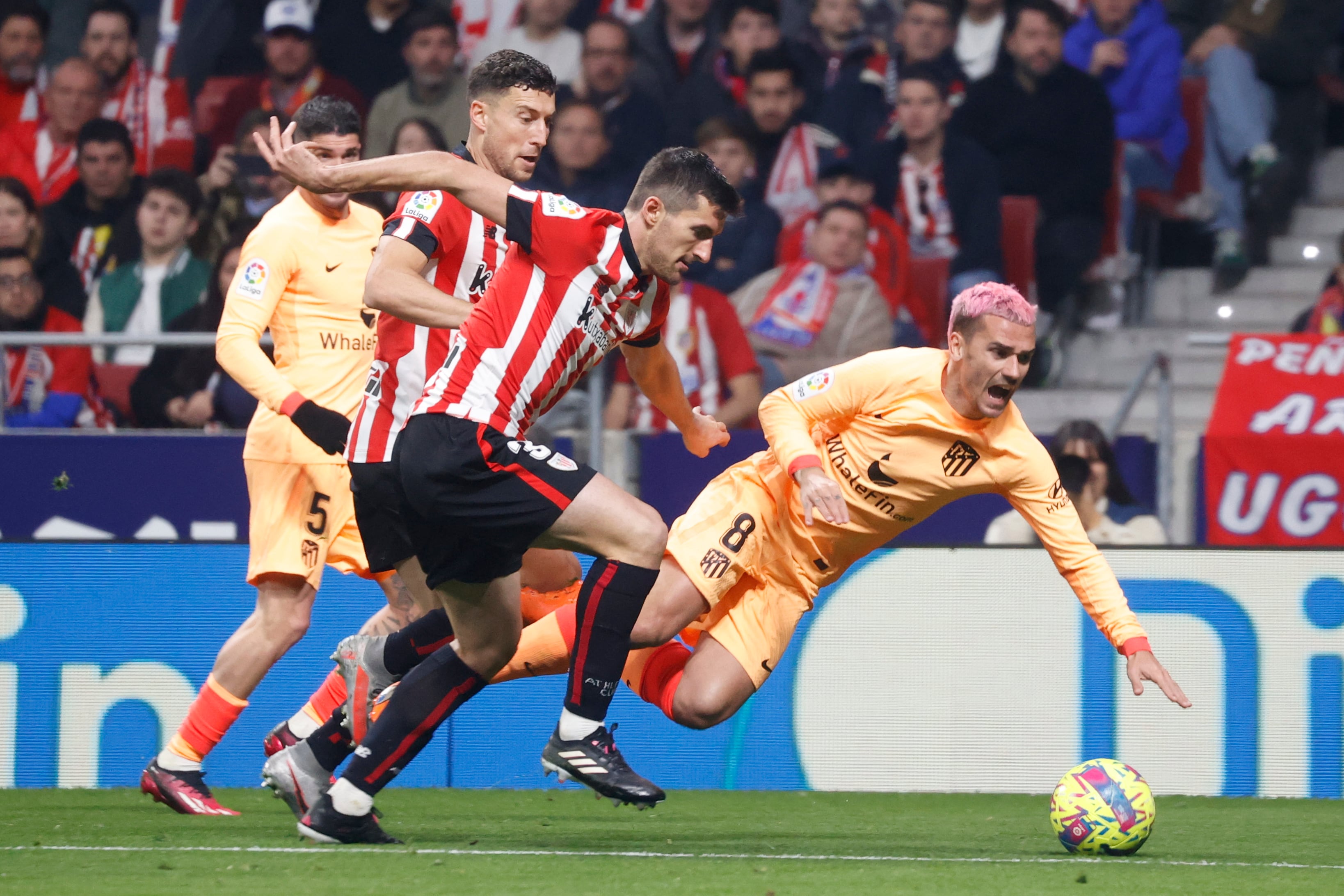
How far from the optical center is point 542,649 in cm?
502

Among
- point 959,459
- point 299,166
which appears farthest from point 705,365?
point 299,166

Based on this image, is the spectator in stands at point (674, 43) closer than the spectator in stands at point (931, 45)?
No

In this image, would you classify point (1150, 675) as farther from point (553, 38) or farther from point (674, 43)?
point (553, 38)

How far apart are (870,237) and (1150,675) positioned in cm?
488

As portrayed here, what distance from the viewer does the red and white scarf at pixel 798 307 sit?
8625 millimetres

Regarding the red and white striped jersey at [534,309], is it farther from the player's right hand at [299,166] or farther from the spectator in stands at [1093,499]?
the spectator in stands at [1093,499]

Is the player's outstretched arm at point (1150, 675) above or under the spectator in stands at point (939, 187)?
under

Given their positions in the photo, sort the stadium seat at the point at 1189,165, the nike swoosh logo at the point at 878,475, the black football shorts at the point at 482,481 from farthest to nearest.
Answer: the stadium seat at the point at 1189,165 < the nike swoosh logo at the point at 878,475 < the black football shorts at the point at 482,481

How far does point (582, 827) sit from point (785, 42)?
614cm

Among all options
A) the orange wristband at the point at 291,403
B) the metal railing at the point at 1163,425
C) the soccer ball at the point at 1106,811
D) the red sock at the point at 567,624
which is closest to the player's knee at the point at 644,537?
the red sock at the point at 567,624

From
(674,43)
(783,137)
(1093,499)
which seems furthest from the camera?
(674,43)

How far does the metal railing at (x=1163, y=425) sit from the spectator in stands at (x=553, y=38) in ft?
13.5

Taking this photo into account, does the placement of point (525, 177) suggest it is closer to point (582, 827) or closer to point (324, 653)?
point (582, 827)

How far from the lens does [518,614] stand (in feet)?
14.4
